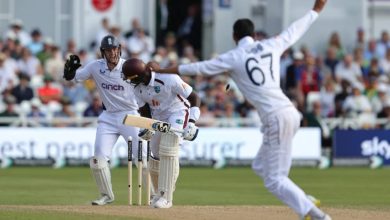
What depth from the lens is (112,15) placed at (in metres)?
27.4

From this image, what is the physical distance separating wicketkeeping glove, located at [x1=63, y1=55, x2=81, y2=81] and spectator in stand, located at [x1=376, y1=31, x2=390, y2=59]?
45.3 feet

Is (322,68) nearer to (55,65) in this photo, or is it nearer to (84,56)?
(84,56)

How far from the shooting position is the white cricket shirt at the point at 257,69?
11047 mm

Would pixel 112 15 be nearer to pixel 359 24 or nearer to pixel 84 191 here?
pixel 359 24

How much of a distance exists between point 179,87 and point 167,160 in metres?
0.82

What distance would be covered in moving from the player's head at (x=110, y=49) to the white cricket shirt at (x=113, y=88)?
119 mm

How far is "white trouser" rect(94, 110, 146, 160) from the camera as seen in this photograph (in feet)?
46.3

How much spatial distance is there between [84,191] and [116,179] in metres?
2.60

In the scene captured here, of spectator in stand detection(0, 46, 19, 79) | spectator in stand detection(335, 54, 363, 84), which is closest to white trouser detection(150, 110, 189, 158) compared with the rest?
spectator in stand detection(0, 46, 19, 79)

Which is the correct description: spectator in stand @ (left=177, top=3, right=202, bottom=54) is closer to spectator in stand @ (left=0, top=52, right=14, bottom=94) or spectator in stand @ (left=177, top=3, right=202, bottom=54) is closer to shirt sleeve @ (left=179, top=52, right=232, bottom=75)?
spectator in stand @ (left=0, top=52, right=14, bottom=94)

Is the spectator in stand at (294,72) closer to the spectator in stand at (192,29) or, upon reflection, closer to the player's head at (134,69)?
the spectator in stand at (192,29)

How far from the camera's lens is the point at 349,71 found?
2638cm

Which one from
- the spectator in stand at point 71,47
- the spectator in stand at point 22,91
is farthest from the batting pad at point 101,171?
the spectator in stand at point 71,47

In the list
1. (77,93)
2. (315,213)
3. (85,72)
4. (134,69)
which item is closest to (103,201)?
(85,72)
